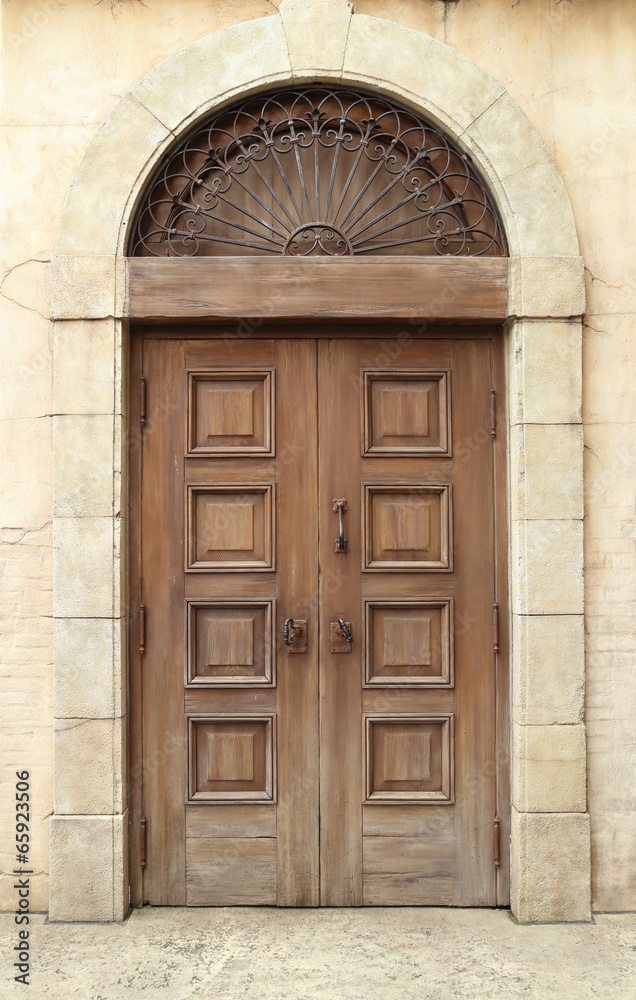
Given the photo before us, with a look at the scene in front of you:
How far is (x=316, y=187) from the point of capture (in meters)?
3.56

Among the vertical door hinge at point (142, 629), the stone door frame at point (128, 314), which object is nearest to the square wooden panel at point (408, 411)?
the stone door frame at point (128, 314)

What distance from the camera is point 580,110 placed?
353 cm

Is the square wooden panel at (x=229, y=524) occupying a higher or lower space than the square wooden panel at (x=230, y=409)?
lower

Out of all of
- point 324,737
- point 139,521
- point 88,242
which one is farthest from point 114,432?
point 324,737

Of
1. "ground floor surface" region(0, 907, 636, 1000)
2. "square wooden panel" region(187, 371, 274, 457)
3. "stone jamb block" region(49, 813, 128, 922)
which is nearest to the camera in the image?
"ground floor surface" region(0, 907, 636, 1000)

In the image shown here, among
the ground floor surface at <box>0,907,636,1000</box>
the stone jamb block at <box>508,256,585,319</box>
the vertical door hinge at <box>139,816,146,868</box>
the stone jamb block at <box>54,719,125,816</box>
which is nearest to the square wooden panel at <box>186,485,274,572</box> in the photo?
the stone jamb block at <box>54,719,125,816</box>

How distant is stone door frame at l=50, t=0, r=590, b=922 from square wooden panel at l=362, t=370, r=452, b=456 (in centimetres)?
37

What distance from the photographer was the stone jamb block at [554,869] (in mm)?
3395

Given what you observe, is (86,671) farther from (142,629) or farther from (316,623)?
(316,623)

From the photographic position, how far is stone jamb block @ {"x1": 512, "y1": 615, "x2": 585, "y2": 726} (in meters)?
3.43

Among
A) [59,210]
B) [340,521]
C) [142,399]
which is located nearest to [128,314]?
[142,399]

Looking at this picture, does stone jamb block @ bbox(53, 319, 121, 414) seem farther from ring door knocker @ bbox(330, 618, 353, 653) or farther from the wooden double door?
ring door knocker @ bbox(330, 618, 353, 653)

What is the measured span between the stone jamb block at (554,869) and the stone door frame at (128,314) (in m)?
0.05

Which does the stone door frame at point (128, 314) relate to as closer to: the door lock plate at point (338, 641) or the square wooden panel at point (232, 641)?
the square wooden panel at point (232, 641)
